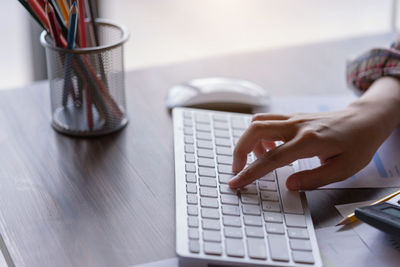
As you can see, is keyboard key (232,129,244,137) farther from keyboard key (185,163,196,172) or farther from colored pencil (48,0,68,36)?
colored pencil (48,0,68,36)

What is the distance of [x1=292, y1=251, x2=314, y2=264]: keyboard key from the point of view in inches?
24.3

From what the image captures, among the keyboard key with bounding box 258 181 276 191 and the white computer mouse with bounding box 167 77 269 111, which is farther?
the white computer mouse with bounding box 167 77 269 111

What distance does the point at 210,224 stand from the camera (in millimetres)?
665

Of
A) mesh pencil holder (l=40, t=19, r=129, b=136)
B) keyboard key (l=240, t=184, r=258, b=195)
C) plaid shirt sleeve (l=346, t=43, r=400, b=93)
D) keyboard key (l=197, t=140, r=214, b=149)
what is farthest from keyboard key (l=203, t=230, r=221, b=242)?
plaid shirt sleeve (l=346, t=43, r=400, b=93)

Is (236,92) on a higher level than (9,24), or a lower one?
higher

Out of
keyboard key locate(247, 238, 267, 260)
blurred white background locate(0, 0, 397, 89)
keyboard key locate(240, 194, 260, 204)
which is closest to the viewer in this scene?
keyboard key locate(247, 238, 267, 260)

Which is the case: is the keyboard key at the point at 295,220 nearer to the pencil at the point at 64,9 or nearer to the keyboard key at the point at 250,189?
the keyboard key at the point at 250,189

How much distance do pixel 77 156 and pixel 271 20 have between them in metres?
2.09

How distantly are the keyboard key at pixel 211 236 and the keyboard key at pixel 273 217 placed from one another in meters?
0.07

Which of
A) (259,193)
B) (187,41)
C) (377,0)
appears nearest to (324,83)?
(259,193)

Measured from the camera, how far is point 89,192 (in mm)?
777

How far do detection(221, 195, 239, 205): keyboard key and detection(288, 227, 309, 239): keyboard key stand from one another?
8 centimetres

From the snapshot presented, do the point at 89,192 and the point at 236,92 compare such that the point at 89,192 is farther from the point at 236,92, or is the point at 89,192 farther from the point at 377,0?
the point at 377,0

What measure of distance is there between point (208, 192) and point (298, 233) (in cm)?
14
